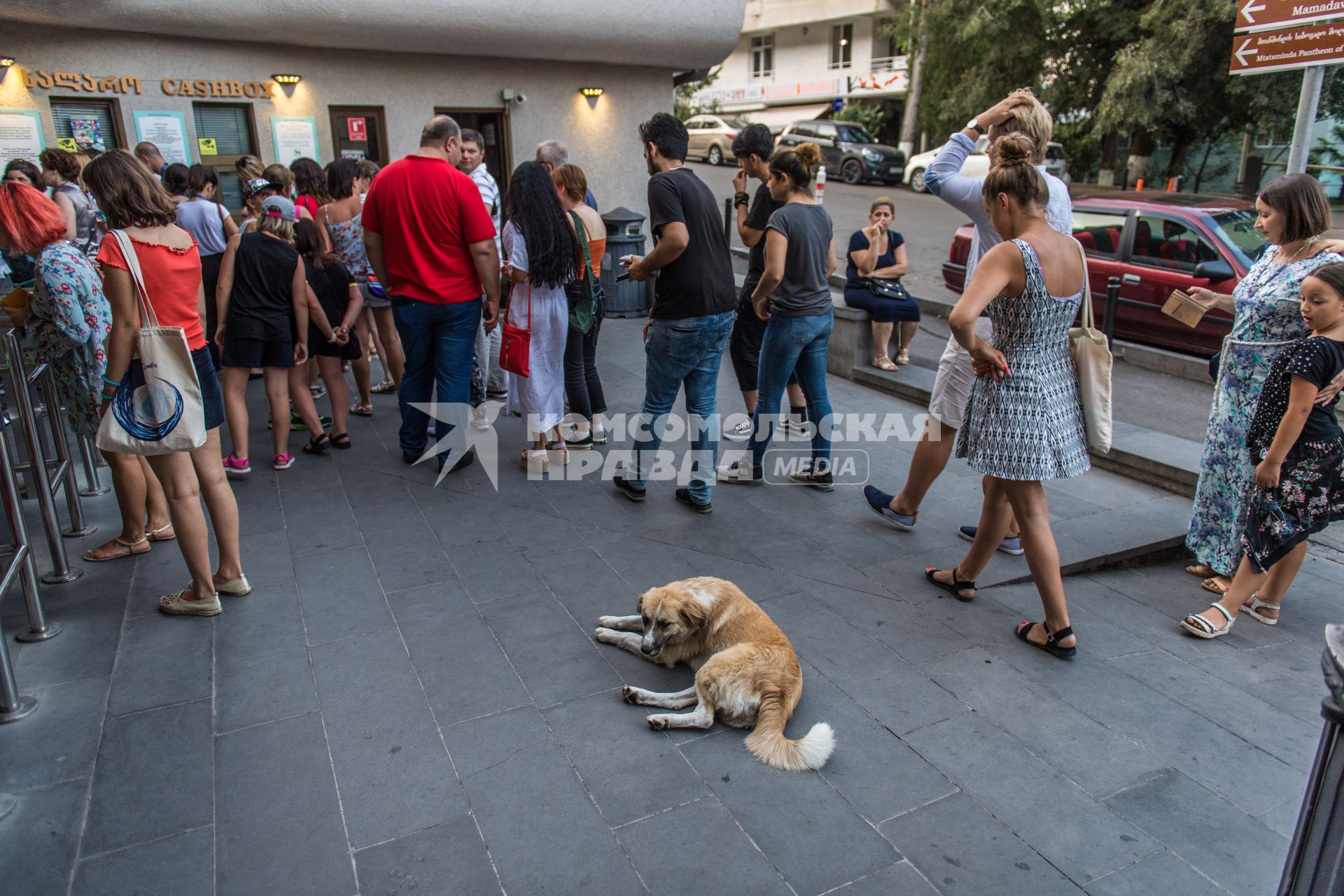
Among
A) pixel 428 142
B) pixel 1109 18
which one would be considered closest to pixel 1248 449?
pixel 428 142

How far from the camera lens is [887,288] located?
780cm

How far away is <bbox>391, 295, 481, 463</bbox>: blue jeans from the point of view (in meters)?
5.41

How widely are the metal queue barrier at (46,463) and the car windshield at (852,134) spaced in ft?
83.6

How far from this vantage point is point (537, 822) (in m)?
2.72

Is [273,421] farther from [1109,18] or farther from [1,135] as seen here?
[1109,18]

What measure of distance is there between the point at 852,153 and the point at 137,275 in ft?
82.0

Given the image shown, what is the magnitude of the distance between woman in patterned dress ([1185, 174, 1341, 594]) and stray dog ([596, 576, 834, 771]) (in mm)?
2528

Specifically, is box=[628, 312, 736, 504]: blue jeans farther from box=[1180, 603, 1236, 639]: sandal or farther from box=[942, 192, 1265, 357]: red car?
box=[942, 192, 1265, 357]: red car

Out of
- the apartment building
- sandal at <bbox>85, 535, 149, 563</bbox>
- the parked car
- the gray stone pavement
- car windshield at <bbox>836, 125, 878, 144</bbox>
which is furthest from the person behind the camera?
the apartment building

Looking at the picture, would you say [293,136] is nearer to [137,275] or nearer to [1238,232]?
[137,275]

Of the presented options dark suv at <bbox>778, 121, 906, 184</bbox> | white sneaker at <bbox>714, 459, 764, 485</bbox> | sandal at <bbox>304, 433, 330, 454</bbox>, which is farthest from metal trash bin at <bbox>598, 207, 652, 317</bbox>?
dark suv at <bbox>778, 121, 906, 184</bbox>

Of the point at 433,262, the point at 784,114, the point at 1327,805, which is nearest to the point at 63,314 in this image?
the point at 433,262

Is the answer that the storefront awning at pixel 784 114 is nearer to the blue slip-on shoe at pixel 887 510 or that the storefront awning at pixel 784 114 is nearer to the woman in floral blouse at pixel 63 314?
the blue slip-on shoe at pixel 887 510

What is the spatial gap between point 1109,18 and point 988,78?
3114 mm
